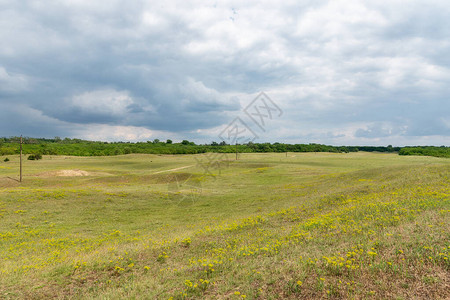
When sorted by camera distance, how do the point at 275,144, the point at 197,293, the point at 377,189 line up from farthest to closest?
the point at 275,144 → the point at 377,189 → the point at 197,293

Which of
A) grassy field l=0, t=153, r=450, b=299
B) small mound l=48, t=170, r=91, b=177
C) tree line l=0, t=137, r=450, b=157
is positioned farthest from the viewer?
tree line l=0, t=137, r=450, b=157

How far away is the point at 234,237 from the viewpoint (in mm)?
12836

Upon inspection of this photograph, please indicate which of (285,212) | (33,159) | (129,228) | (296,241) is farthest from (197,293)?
(33,159)

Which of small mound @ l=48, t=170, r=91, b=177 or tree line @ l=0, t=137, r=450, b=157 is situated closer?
small mound @ l=48, t=170, r=91, b=177

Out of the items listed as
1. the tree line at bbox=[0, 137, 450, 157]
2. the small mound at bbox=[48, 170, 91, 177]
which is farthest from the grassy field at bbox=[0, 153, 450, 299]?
the tree line at bbox=[0, 137, 450, 157]

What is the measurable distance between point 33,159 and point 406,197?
11948cm

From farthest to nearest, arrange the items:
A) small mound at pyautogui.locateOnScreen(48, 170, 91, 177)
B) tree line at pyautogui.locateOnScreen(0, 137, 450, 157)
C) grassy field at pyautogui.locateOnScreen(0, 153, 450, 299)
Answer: tree line at pyautogui.locateOnScreen(0, 137, 450, 157)
small mound at pyautogui.locateOnScreen(48, 170, 91, 177)
grassy field at pyautogui.locateOnScreen(0, 153, 450, 299)

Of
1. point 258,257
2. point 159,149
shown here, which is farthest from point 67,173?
point 159,149

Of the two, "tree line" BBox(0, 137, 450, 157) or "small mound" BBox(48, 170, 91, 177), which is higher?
"tree line" BBox(0, 137, 450, 157)

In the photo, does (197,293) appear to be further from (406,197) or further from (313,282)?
(406,197)

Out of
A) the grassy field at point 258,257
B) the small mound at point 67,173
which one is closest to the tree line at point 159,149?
the small mound at point 67,173

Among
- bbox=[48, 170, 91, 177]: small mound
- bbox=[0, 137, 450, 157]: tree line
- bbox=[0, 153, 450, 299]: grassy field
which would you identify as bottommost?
bbox=[48, 170, 91, 177]: small mound

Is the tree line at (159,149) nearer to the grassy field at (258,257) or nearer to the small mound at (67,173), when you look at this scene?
the small mound at (67,173)

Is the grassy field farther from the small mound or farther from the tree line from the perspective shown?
the tree line
